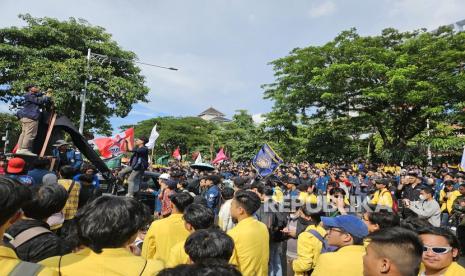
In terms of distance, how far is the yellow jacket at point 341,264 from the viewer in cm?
260

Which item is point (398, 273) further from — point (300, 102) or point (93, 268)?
point (300, 102)

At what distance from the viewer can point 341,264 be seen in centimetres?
262

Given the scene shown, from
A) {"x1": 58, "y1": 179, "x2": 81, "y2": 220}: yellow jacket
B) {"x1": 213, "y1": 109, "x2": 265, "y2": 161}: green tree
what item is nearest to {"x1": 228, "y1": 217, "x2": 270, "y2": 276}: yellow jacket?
{"x1": 58, "y1": 179, "x2": 81, "y2": 220}: yellow jacket

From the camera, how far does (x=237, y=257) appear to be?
11.1 ft

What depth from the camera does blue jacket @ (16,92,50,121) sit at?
6891 millimetres

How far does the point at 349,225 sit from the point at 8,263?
7.94 feet

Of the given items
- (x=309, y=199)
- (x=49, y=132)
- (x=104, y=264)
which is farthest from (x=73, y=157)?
(x=104, y=264)

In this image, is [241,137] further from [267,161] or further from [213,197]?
[213,197]

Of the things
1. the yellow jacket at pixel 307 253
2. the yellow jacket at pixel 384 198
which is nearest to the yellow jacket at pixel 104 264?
the yellow jacket at pixel 307 253

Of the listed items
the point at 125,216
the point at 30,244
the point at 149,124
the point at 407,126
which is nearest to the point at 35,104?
the point at 30,244

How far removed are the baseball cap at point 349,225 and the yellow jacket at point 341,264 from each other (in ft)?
0.96

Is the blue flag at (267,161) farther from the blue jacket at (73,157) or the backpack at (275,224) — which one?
the backpack at (275,224)

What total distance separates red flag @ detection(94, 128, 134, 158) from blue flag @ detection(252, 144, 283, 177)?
170 inches

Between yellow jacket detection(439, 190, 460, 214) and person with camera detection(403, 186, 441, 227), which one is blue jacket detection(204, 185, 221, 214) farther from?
yellow jacket detection(439, 190, 460, 214)
